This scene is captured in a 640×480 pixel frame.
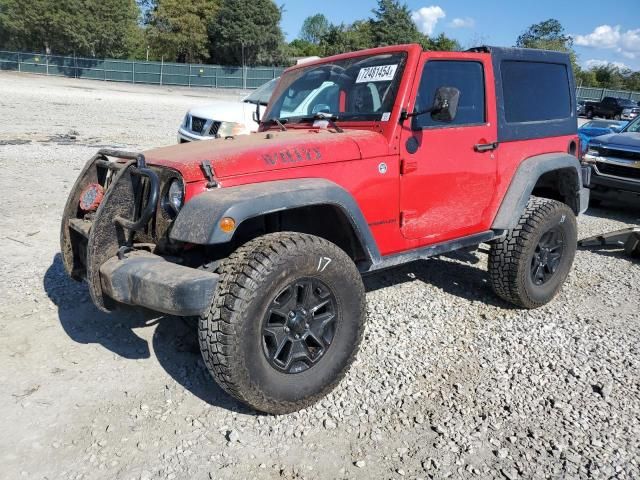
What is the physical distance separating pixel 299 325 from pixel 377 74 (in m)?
1.81

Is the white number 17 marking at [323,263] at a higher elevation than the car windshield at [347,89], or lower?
lower

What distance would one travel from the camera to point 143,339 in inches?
146

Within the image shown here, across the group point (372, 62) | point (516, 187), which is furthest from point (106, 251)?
point (516, 187)

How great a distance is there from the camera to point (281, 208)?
274cm

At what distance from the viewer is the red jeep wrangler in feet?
8.70

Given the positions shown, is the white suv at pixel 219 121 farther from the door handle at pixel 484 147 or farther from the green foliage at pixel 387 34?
the green foliage at pixel 387 34

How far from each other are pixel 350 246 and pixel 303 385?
936mm

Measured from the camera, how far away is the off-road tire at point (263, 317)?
2594mm

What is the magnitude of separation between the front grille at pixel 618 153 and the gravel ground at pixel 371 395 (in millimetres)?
3469

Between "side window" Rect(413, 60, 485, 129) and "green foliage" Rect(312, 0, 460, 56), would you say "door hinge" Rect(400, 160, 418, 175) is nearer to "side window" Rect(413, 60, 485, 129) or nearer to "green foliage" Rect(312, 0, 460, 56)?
"side window" Rect(413, 60, 485, 129)

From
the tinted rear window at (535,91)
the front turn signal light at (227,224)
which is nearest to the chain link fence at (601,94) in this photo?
the tinted rear window at (535,91)

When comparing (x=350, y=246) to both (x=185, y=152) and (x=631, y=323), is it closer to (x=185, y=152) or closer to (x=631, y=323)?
(x=185, y=152)

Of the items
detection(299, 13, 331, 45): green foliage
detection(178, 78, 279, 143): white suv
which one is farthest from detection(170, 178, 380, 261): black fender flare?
detection(299, 13, 331, 45): green foliage

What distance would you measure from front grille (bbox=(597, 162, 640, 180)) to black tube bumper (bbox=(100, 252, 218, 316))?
7.20m
